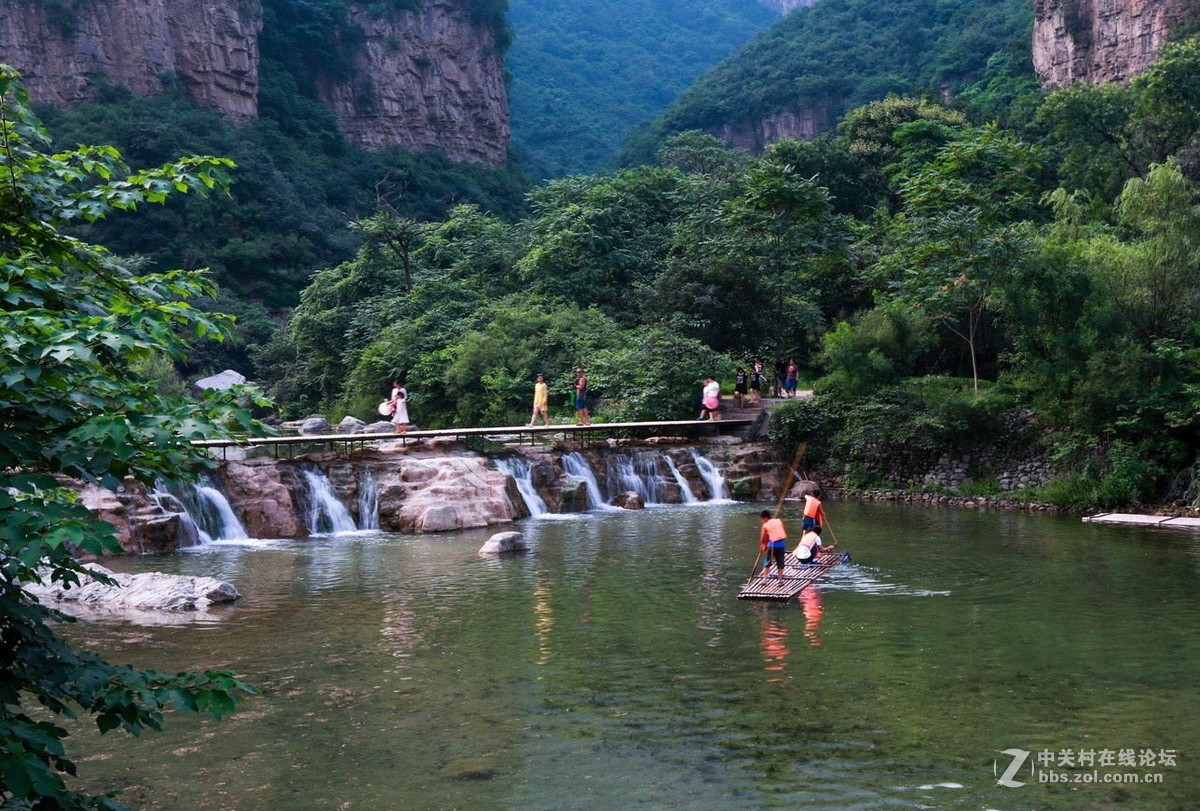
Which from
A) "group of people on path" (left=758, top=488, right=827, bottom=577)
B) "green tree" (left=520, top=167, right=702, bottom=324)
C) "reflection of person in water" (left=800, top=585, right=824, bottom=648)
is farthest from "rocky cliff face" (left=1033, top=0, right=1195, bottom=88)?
"reflection of person in water" (left=800, top=585, right=824, bottom=648)

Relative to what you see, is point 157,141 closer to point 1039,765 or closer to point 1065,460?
point 1065,460

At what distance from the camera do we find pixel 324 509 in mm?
23156

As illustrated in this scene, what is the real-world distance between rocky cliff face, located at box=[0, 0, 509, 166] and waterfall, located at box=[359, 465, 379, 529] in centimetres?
4014

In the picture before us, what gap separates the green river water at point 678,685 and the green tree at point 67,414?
10.6ft

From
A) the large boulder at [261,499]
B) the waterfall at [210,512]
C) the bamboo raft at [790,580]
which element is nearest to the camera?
the bamboo raft at [790,580]

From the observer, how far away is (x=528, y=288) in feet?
133

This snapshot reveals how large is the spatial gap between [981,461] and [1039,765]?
64.9 feet

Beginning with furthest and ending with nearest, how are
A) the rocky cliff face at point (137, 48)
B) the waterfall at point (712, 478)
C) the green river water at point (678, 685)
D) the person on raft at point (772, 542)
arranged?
1. the rocky cliff face at point (137, 48)
2. the waterfall at point (712, 478)
3. the person on raft at point (772, 542)
4. the green river water at point (678, 685)

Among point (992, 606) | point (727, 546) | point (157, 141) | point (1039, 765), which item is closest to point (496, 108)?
point (157, 141)

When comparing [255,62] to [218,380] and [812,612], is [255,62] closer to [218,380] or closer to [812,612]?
[218,380]

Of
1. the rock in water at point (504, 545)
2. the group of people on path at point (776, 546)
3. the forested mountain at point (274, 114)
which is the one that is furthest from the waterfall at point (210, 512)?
the forested mountain at point (274, 114)

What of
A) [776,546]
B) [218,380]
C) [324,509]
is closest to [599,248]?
[218,380]

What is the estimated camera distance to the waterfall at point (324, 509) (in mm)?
22969

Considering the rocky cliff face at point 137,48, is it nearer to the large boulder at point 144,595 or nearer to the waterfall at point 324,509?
the waterfall at point 324,509
